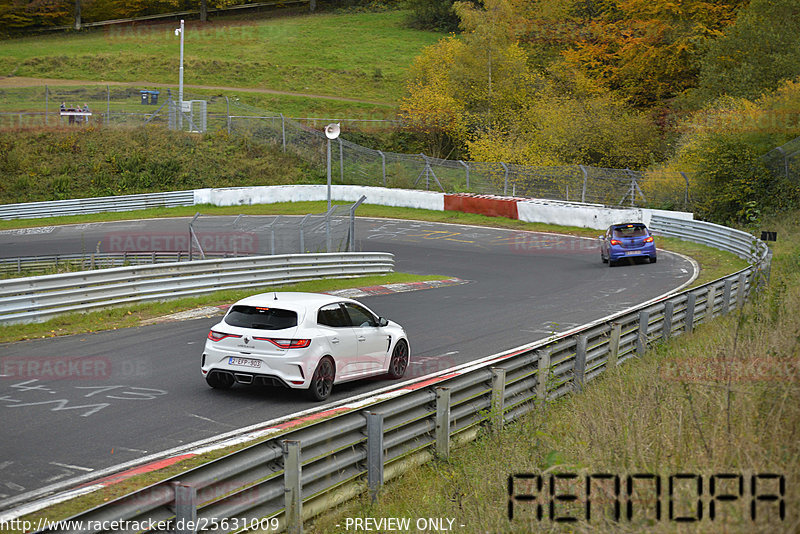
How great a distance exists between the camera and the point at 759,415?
6.75 m

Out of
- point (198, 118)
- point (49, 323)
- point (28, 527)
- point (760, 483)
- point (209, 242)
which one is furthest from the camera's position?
point (198, 118)

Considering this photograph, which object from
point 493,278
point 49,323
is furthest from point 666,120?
point 49,323

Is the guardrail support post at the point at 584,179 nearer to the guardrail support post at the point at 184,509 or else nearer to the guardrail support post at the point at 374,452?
the guardrail support post at the point at 374,452

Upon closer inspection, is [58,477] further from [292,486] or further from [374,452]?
[374,452]

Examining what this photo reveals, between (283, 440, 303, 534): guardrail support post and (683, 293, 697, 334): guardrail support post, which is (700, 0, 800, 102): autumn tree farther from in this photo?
(283, 440, 303, 534): guardrail support post

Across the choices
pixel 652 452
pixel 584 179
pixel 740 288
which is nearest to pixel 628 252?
pixel 740 288

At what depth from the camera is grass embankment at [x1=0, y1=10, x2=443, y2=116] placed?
3123 inches

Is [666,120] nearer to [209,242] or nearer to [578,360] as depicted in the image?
[209,242]

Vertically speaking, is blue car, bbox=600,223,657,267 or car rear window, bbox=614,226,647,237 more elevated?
car rear window, bbox=614,226,647,237

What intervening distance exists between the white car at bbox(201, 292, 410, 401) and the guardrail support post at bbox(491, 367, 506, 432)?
117 inches

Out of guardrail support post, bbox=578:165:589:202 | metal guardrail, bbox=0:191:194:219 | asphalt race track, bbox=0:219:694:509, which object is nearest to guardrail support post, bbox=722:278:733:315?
asphalt race track, bbox=0:219:694:509

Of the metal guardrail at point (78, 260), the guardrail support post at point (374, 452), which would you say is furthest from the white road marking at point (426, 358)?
the metal guardrail at point (78, 260)

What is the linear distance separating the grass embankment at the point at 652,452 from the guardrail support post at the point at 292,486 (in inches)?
12.8

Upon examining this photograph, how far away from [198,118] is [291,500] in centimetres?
5002
